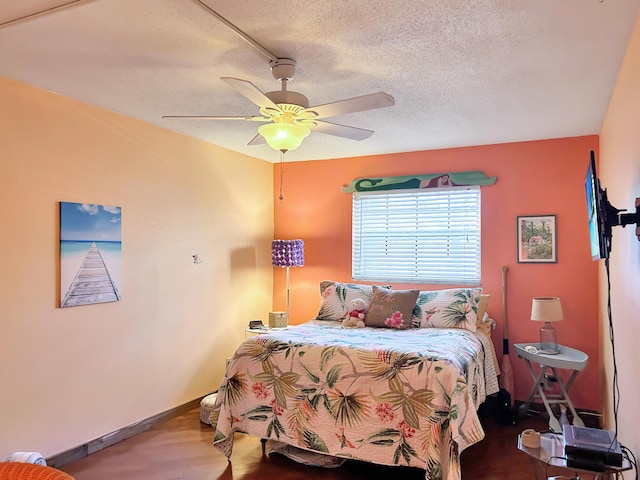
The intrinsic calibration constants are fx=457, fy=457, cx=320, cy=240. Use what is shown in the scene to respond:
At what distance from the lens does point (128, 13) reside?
1915 mm

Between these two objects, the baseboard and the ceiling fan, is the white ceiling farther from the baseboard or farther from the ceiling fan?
the baseboard

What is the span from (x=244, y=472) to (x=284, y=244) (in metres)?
2.32

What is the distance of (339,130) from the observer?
2691mm

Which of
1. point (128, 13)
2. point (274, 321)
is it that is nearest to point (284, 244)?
point (274, 321)

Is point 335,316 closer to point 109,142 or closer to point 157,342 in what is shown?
point 157,342

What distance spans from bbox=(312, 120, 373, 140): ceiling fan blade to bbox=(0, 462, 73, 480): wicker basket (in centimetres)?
196

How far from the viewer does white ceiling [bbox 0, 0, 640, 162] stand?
6.23 ft

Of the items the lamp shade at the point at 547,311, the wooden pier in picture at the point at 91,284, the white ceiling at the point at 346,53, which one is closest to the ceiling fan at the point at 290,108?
the white ceiling at the point at 346,53

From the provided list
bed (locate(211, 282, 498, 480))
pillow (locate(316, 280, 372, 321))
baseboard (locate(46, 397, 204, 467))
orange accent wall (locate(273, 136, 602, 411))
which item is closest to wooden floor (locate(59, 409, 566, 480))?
baseboard (locate(46, 397, 204, 467))

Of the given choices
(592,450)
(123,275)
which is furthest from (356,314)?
(592,450)

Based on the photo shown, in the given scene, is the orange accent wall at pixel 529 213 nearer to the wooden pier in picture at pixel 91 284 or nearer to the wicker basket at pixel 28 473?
the wooden pier in picture at pixel 91 284

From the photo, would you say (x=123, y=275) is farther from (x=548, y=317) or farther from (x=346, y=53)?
(x=548, y=317)

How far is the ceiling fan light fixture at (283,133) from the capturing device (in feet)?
7.92

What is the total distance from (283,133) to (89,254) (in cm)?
171
